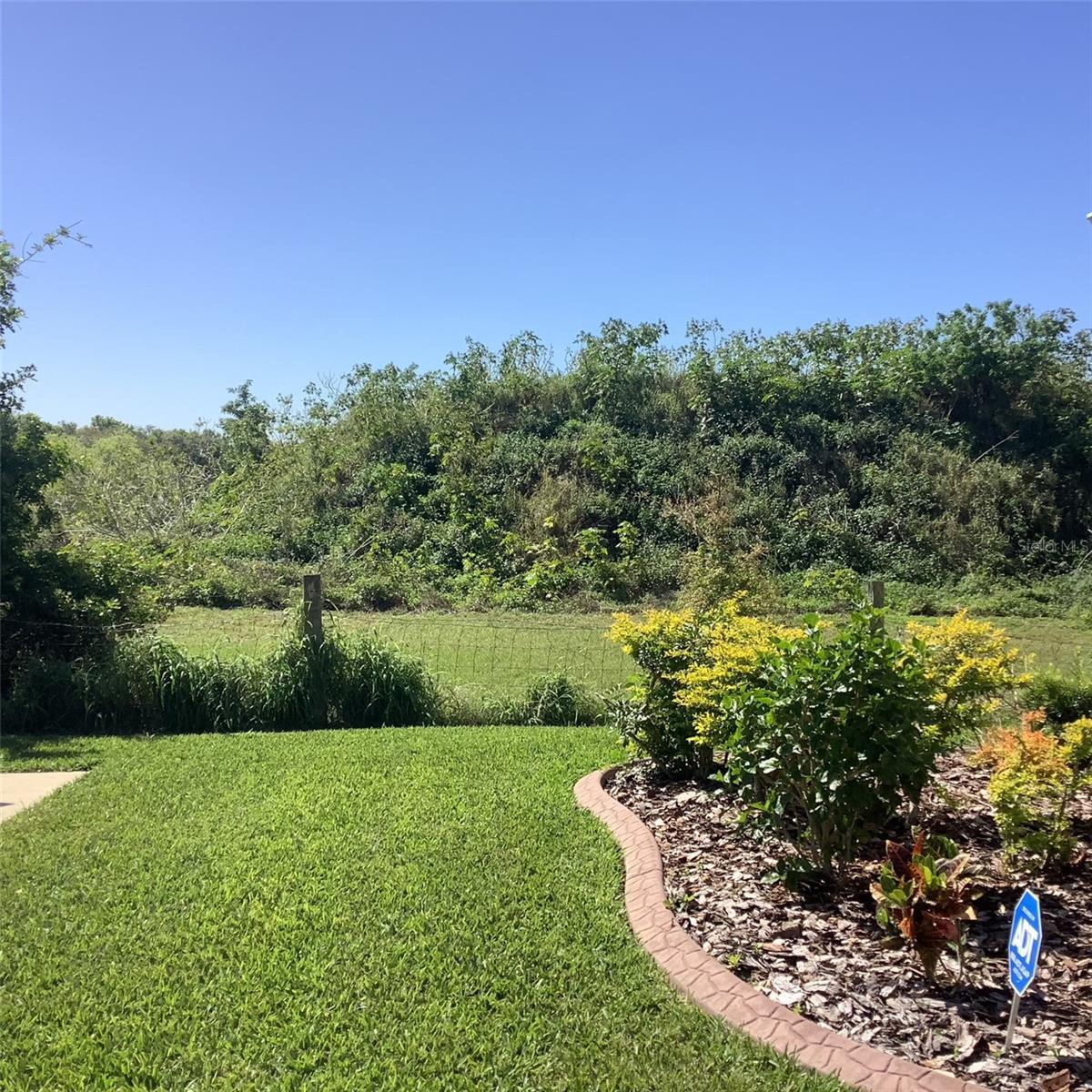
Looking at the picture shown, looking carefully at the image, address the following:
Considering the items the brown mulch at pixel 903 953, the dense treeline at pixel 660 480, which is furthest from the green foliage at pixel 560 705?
the dense treeline at pixel 660 480

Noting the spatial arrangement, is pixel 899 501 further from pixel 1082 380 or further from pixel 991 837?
pixel 991 837

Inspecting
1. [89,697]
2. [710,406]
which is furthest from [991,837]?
[710,406]

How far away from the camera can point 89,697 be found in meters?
6.96

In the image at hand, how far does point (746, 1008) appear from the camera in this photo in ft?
8.82

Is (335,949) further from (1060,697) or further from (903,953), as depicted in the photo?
(1060,697)

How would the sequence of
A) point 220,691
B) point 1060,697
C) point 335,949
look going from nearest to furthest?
point 335,949, point 1060,697, point 220,691

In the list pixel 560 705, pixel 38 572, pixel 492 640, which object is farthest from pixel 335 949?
pixel 492 640

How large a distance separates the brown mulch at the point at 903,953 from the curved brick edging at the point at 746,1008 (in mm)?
65

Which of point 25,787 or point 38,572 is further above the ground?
point 38,572

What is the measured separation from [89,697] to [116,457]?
1700cm

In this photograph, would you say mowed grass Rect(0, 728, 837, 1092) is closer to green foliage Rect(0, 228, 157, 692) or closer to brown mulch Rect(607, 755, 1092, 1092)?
brown mulch Rect(607, 755, 1092, 1092)

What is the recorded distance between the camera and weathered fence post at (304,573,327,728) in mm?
7121

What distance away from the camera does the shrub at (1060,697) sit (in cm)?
570

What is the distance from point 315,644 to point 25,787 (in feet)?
7.98
